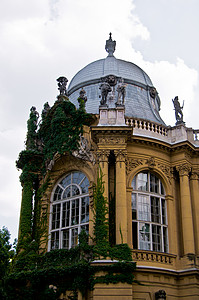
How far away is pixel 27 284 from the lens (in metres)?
19.2

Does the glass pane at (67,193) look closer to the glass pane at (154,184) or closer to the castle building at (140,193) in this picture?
the castle building at (140,193)

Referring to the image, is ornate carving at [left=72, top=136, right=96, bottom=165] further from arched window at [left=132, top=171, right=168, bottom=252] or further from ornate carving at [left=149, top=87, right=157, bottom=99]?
ornate carving at [left=149, top=87, right=157, bottom=99]

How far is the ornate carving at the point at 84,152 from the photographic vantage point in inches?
826

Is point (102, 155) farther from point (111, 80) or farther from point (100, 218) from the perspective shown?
point (111, 80)

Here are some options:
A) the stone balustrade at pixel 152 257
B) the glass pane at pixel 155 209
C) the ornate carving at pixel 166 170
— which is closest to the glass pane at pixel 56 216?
the stone balustrade at pixel 152 257

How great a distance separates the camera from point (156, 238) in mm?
19953

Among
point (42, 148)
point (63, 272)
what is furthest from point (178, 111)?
point (63, 272)

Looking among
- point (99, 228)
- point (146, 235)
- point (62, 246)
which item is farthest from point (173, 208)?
point (62, 246)

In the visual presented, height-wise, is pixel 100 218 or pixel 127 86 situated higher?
pixel 127 86

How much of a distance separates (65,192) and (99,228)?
4110mm

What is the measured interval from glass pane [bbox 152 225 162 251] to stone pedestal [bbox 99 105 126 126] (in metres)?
5.37

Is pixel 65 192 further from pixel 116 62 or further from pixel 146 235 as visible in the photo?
pixel 116 62

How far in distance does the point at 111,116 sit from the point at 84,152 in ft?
7.59

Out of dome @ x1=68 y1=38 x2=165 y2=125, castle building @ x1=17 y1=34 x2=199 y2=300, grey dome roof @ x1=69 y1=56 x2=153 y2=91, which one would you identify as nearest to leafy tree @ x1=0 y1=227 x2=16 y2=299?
castle building @ x1=17 y1=34 x2=199 y2=300
